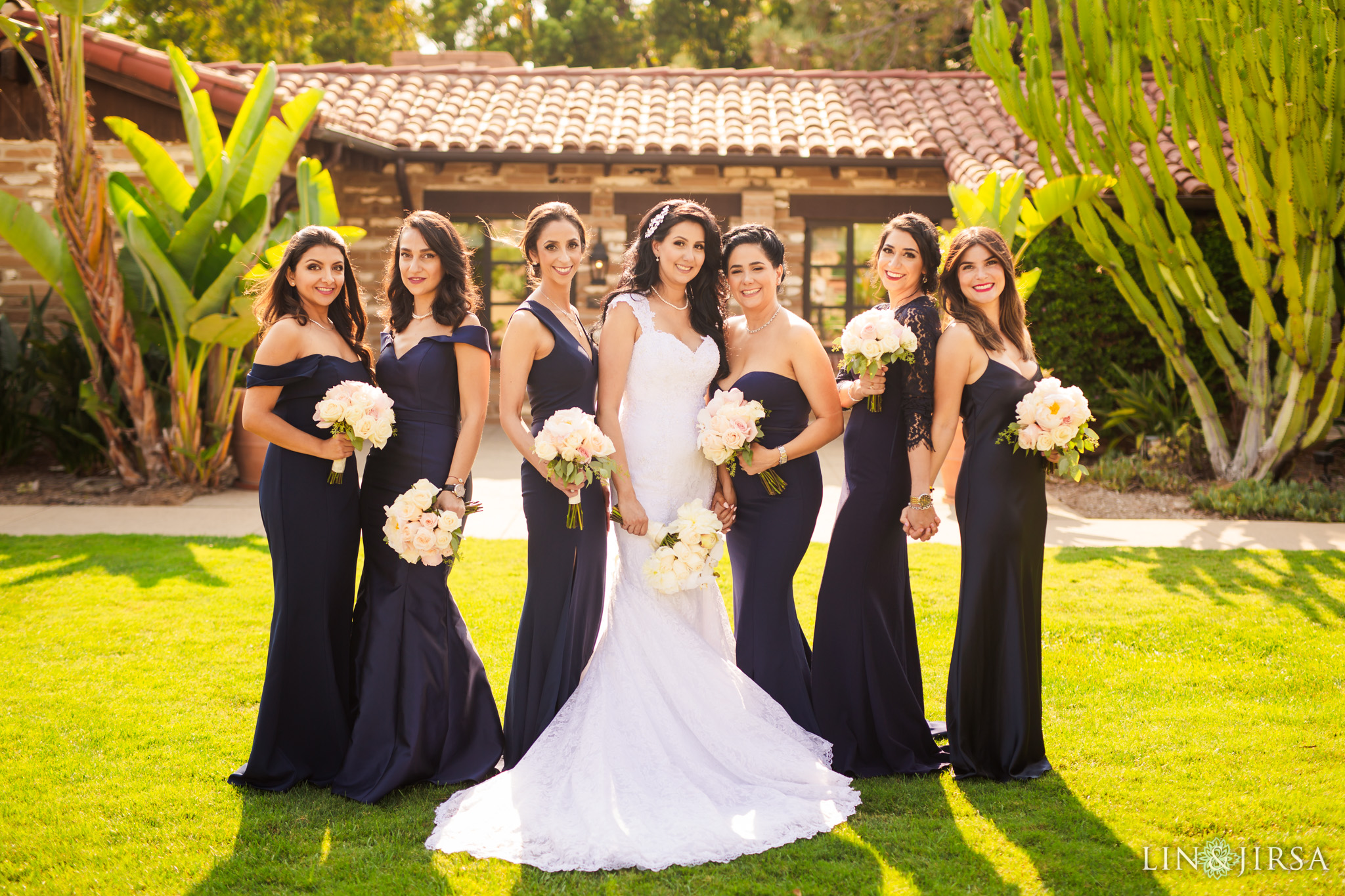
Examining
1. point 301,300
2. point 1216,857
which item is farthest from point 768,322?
point 1216,857

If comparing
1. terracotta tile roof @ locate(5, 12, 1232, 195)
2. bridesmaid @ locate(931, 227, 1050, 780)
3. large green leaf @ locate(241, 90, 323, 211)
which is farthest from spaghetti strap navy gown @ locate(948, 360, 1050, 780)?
terracotta tile roof @ locate(5, 12, 1232, 195)

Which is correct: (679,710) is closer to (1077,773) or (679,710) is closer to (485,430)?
(1077,773)

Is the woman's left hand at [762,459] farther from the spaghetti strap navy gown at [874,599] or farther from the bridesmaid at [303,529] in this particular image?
the bridesmaid at [303,529]

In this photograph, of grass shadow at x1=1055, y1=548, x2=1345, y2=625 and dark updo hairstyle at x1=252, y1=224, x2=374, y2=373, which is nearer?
dark updo hairstyle at x1=252, y1=224, x2=374, y2=373

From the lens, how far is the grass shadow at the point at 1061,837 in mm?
3086

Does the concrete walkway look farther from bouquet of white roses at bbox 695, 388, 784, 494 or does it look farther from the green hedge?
bouquet of white roses at bbox 695, 388, 784, 494

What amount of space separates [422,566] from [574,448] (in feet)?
2.68

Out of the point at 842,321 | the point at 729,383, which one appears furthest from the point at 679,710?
the point at 842,321

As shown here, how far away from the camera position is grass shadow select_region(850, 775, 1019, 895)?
3.08 m

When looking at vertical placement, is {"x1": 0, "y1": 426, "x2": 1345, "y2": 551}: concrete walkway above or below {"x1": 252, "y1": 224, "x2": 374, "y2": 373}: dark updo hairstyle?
below

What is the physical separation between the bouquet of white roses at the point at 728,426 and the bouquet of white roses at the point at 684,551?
24 cm

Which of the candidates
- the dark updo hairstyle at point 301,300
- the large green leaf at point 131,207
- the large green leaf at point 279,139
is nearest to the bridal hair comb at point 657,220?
the dark updo hairstyle at point 301,300

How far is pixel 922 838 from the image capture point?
334 cm

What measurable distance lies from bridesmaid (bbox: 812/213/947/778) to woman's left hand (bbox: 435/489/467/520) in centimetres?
148
